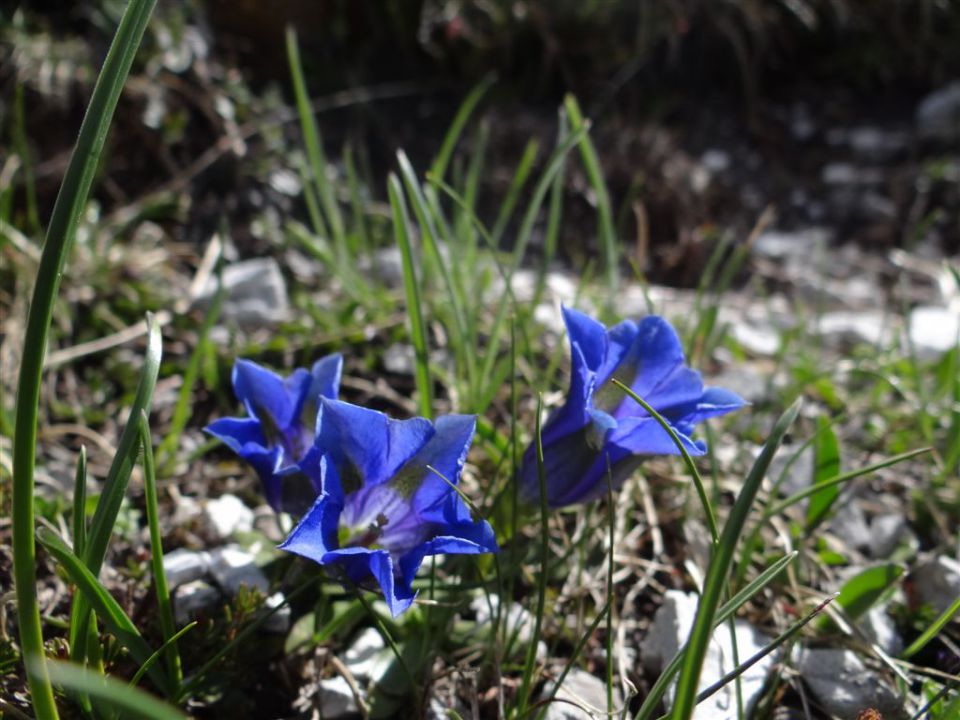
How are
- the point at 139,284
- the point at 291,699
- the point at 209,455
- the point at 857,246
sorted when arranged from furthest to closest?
the point at 857,246 → the point at 139,284 → the point at 209,455 → the point at 291,699

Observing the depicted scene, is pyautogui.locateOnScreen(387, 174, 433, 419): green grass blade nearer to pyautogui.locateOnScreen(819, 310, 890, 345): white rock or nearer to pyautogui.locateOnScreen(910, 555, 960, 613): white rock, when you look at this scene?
pyautogui.locateOnScreen(910, 555, 960, 613): white rock

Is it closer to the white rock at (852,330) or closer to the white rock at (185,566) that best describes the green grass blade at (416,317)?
the white rock at (185,566)

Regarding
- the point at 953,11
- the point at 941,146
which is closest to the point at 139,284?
the point at 941,146

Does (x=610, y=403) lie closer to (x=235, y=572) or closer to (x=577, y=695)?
(x=577, y=695)

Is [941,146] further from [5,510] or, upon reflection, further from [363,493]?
[5,510]

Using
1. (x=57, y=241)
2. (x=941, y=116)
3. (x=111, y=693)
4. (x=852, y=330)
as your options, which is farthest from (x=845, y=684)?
(x=941, y=116)
